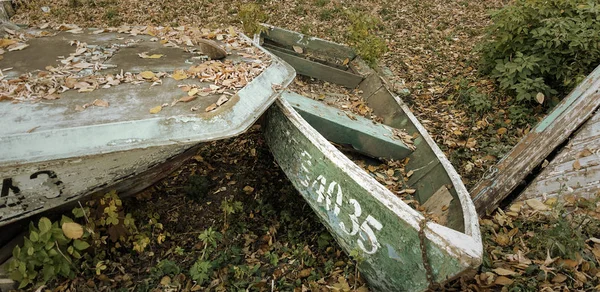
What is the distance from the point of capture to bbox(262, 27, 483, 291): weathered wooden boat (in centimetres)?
239

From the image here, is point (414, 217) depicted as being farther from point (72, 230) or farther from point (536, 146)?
point (72, 230)

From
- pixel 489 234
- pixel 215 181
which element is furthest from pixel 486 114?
pixel 215 181

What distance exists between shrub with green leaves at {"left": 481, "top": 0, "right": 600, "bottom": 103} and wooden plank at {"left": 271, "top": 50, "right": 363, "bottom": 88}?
73.7 inches

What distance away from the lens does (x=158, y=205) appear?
381cm

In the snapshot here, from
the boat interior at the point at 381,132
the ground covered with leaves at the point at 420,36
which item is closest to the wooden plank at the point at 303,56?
the boat interior at the point at 381,132

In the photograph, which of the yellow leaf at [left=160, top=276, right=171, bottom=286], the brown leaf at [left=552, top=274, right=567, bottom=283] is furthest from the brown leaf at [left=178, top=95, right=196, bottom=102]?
the brown leaf at [left=552, top=274, right=567, bottom=283]

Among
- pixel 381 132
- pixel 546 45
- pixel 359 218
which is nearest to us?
pixel 359 218

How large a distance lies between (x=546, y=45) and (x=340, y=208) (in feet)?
11.5

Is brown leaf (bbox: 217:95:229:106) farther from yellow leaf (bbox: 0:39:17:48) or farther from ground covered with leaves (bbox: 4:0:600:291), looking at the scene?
yellow leaf (bbox: 0:39:17:48)

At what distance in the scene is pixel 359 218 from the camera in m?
2.80

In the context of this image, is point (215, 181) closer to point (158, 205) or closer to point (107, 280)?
point (158, 205)

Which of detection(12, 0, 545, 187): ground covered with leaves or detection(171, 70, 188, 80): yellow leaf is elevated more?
detection(171, 70, 188, 80): yellow leaf

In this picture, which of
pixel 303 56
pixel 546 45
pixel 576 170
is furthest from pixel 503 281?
pixel 303 56

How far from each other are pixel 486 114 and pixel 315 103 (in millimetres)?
2387
